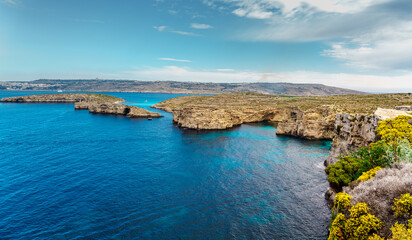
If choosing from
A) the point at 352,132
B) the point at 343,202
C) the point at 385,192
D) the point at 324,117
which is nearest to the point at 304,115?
the point at 324,117

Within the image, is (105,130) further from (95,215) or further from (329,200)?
(329,200)

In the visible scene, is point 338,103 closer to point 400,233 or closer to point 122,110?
point 400,233

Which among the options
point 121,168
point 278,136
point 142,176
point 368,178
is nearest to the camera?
point 368,178

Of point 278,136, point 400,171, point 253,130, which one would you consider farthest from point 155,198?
point 253,130

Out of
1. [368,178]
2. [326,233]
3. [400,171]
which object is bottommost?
[326,233]

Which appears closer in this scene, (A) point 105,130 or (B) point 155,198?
(B) point 155,198

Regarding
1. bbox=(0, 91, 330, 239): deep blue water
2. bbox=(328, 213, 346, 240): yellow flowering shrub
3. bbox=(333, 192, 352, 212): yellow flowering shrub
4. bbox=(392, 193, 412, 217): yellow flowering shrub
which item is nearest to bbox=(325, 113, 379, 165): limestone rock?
bbox=(0, 91, 330, 239): deep blue water

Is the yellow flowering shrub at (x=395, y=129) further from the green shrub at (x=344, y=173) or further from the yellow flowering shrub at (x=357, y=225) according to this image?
the yellow flowering shrub at (x=357, y=225)
